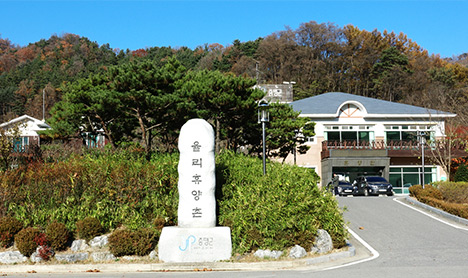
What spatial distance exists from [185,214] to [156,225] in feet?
3.39

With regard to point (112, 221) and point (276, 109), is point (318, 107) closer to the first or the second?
point (276, 109)

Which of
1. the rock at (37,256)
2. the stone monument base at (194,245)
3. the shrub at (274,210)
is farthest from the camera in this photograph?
the shrub at (274,210)

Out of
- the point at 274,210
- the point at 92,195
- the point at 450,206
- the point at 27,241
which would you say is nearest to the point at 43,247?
the point at 27,241

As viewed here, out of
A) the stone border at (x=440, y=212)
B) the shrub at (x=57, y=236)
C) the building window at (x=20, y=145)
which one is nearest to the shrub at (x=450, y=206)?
the stone border at (x=440, y=212)

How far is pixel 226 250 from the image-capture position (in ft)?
38.1

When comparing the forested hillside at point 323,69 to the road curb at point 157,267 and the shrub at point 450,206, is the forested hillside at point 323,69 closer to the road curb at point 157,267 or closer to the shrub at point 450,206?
the shrub at point 450,206

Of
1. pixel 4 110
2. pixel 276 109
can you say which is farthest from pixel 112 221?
pixel 4 110

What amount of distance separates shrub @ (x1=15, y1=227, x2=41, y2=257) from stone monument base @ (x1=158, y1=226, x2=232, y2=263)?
9.87ft

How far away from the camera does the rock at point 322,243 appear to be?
39.8 ft

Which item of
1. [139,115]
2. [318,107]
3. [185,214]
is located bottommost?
[185,214]

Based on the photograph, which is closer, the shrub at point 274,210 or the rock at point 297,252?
the rock at point 297,252

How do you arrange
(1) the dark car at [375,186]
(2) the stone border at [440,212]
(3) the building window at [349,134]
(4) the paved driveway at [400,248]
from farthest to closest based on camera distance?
(3) the building window at [349,134]
(1) the dark car at [375,186]
(2) the stone border at [440,212]
(4) the paved driveway at [400,248]

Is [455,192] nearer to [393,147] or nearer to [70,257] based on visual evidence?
[393,147]

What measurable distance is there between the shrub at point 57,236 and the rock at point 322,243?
20.1 feet
